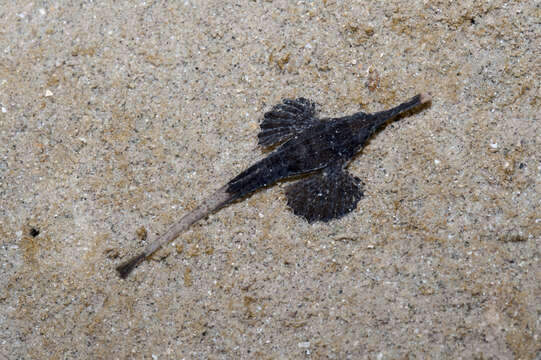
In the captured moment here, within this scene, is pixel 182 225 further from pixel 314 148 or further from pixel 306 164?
pixel 314 148

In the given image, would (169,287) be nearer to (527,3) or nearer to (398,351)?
(398,351)

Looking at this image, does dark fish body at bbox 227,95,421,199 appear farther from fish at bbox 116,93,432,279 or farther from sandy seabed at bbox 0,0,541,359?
sandy seabed at bbox 0,0,541,359

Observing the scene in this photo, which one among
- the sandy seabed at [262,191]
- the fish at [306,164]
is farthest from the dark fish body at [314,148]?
the sandy seabed at [262,191]

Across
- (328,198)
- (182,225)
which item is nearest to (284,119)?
(328,198)

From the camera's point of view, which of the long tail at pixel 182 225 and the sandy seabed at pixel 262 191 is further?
the long tail at pixel 182 225

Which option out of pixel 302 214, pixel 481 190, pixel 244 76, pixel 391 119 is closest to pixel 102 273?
pixel 302 214

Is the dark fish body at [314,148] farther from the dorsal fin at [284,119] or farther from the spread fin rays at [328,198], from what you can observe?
the spread fin rays at [328,198]

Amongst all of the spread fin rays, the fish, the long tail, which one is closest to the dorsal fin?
the fish
